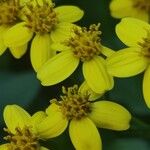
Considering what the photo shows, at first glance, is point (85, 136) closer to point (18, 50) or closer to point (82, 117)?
point (82, 117)

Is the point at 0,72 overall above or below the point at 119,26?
below

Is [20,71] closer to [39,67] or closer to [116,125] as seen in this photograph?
[39,67]

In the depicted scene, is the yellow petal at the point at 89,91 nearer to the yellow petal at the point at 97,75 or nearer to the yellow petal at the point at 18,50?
the yellow petal at the point at 97,75

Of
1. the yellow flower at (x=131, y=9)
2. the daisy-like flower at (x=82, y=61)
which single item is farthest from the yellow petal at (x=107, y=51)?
the yellow flower at (x=131, y=9)

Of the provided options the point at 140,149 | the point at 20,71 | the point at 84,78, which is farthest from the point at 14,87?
the point at 140,149

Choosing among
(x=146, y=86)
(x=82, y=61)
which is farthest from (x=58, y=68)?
(x=146, y=86)
